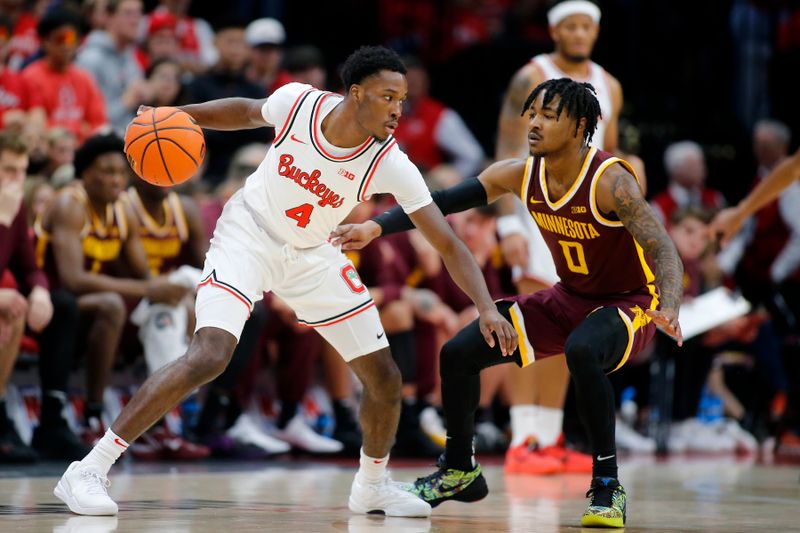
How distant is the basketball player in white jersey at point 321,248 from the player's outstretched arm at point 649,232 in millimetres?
622

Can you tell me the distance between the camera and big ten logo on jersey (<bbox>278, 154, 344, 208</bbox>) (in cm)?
524

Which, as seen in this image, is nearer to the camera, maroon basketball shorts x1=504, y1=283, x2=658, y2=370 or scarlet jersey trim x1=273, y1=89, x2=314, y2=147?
scarlet jersey trim x1=273, y1=89, x2=314, y2=147

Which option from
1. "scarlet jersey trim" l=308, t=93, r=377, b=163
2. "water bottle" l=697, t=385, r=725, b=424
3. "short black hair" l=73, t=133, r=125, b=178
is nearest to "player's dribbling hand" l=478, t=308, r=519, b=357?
"scarlet jersey trim" l=308, t=93, r=377, b=163

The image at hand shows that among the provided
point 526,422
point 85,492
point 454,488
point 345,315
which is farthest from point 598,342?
point 526,422

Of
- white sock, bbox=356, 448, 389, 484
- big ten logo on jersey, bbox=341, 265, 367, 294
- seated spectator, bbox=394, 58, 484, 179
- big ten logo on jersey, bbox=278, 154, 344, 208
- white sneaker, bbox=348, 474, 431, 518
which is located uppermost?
seated spectator, bbox=394, 58, 484, 179

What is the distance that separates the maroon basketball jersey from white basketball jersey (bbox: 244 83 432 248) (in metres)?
0.65

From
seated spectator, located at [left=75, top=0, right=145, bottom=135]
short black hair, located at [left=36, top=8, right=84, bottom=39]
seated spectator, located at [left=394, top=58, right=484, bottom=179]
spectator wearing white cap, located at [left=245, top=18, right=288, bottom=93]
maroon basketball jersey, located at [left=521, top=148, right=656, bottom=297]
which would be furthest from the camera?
seated spectator, located at [left=394, top=58, right=484, bottom=179]

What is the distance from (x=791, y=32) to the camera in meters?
13.6

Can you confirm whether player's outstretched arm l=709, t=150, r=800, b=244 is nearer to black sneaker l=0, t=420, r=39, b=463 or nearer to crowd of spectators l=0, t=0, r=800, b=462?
crowd of spectators l=0, t=0, r=800, b=462

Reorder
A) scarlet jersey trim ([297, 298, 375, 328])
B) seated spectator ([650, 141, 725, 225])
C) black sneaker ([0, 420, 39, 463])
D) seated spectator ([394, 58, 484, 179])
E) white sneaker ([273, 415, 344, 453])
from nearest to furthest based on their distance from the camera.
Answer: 1. scarlet jersey trim ([297, 298, 375, 328])
2. black sneaker ([0, 420, 39, 463])
3. white sneaker ([273, 415, 344, 453])
4. seated spectator ([650, 141, 725, 225])
5. seated spectator ([394, 58, 484, 179])

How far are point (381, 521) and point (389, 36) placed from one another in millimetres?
8701

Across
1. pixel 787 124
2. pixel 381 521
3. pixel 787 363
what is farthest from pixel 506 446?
pixel 787 124

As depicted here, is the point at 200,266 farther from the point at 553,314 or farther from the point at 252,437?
the point at 553,314

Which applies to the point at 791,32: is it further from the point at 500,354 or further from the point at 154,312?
the point at 500,354
